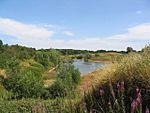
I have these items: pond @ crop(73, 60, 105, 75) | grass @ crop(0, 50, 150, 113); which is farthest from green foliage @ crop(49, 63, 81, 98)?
grass @ crop(0, 50, 150, 113)

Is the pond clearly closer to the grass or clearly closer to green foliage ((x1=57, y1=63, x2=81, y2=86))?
green foliage ((x1=57, y1=63, x2=81, y2=86))

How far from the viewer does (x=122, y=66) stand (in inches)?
346

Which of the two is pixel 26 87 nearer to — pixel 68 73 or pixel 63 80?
pixel 63 80

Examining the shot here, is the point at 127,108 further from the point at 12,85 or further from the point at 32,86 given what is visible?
the point at 12,85

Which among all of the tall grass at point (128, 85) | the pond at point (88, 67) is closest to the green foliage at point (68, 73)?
the pond at point (88, 67)

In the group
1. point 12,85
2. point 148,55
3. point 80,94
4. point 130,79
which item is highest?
point 148,55

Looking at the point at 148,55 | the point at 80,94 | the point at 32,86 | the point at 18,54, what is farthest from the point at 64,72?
the point at 18,54

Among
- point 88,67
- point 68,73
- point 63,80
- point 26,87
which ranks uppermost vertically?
point 68,73

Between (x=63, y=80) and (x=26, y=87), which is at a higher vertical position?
(x=63, y=80)

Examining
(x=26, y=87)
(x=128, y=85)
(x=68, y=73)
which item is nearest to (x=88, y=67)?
(x=68, y=73)

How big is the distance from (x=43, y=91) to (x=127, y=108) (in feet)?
65.3

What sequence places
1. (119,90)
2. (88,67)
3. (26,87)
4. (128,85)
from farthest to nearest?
1. (88,67)
2. (26,87)
3. (128,85)
4. (119,90)

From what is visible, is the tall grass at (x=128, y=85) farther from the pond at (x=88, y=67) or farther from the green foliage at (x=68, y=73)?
the green foliage at (x=68, y=73)

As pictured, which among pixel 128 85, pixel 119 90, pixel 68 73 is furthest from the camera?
pixel 68 73
